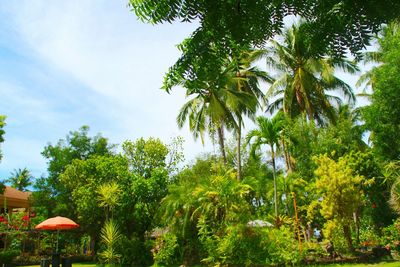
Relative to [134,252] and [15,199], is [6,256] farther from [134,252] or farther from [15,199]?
[15,199]

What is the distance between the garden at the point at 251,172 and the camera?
159 centimetres

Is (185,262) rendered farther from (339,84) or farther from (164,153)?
(339,84)

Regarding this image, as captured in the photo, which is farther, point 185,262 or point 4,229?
point 4,229

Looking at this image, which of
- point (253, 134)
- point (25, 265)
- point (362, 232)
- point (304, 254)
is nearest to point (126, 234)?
point (25, 265)

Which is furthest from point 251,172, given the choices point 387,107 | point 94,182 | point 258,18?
point 258,18

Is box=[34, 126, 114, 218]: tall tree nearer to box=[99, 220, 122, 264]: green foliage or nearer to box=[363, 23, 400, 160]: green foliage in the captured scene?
box=[99, 220, 122, 264]: green foliage

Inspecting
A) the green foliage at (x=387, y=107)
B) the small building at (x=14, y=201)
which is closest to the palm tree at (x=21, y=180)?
the small building at (x=14, y=201)

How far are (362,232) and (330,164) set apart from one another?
8.12m

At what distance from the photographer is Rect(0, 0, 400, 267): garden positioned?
1589 millimetres

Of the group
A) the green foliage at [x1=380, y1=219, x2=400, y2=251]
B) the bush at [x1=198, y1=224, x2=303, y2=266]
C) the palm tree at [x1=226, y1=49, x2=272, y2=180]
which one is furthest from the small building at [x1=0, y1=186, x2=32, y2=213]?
the green foliage at [x1=380, y1=219, x2=400, y2=251]

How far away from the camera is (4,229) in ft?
71.7

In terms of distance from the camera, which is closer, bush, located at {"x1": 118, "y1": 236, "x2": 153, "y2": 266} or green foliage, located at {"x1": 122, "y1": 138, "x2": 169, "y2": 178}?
bush, located at {"x1": 118, "y1": 236, "x2": 153, "y2": 266}

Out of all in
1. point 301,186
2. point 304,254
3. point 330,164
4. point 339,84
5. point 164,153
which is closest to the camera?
point 304,254

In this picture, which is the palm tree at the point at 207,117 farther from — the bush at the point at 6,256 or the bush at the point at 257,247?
the bush at the point at 6,256
